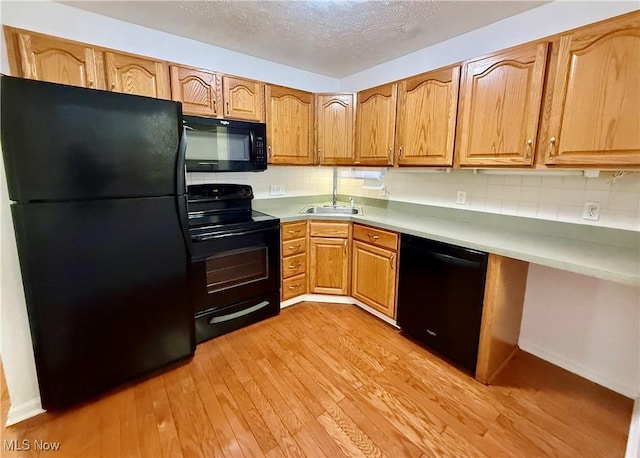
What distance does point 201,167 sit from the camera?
223cm

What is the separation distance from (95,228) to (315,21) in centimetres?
194

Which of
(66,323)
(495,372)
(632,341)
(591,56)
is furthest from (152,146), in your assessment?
(632,341)

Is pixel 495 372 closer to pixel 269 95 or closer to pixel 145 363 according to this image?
pixel 145 363

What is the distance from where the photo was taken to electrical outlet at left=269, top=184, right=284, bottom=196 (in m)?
3.08

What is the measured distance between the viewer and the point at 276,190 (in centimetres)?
312

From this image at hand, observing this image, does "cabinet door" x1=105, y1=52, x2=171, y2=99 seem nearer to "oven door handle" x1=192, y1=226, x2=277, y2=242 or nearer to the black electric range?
the black electric range

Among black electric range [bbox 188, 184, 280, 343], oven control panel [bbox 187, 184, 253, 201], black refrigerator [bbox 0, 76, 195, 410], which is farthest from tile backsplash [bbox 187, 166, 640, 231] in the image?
black refrigerator [bbox 0, 76, 195, 410]

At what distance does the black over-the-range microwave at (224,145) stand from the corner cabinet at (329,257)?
81cm

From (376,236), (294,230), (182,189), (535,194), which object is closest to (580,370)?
(535,194)

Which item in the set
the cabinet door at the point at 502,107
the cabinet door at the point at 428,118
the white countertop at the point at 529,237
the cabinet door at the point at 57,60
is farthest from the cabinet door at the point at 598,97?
the cabinet door at the point at 57,60

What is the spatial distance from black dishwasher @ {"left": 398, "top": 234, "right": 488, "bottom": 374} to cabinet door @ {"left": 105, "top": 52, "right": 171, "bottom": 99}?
212 cm

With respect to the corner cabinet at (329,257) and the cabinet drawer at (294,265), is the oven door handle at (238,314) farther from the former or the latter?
the corner cabinet at (329,257)

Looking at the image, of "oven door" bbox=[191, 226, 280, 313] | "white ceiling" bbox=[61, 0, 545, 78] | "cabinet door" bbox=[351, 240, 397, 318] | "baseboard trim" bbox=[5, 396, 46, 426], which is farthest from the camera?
"cabinet door" bbox=[351, 240, 397, 318]

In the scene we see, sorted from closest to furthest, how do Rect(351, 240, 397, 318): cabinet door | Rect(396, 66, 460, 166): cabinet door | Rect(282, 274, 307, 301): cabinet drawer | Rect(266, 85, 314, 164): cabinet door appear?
Rect(396, 66, 460, 166): cabinet door
Rect(351, 240, 397, 318): cabinet door
Rect(266, 85, 314, 164): cabinet door
Rect(282, 274, 307, 301): cabinet drawer
